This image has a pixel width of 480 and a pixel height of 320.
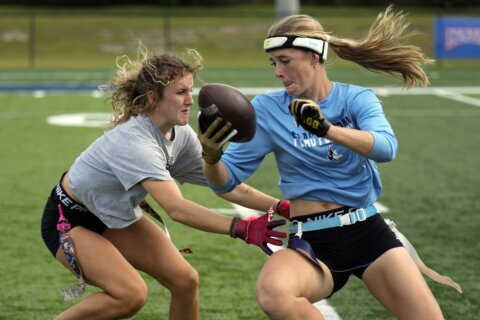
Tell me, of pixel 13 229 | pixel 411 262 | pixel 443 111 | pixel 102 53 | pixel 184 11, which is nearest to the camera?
pixel 411 262

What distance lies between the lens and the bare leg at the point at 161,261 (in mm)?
5332

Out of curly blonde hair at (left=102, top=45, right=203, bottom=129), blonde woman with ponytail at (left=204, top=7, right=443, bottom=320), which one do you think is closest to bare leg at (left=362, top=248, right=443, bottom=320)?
blonde woman with ponytail at (left=204, top=7, right=443, bottom=320)

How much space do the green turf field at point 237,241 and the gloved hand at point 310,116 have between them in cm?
214

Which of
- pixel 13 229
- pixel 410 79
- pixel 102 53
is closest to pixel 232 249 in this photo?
pixel 13 229

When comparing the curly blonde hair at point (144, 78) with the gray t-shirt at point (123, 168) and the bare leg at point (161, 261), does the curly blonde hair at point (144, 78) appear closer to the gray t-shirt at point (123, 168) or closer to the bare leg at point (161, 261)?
the gray t-shirt at point (123, 168)

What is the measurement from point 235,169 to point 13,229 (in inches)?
163

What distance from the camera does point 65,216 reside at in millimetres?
5355

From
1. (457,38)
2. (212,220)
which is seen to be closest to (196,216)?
(212,220)

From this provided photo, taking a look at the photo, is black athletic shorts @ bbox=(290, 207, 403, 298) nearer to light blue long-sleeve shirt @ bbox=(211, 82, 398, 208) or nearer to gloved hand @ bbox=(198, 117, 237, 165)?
light blue long-sleeve shirt @ bbox=(211, 82, 398, 208)

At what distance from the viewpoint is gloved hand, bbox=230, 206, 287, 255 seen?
475cm

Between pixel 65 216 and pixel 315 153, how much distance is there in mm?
1316

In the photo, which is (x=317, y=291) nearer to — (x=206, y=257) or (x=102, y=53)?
(x=206, y=257)

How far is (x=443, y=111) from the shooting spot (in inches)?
692

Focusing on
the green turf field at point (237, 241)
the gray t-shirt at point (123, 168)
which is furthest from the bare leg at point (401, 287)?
the green turf field at point (237, 241)
